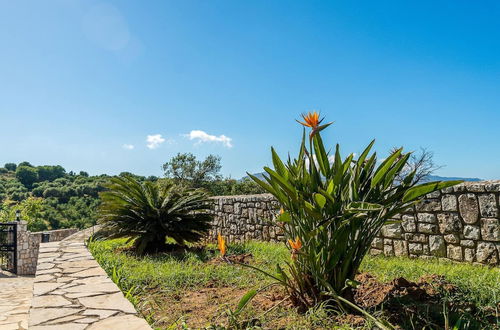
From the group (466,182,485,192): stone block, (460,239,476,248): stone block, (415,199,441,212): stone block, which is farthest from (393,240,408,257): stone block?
(466,182,485,192): stone block

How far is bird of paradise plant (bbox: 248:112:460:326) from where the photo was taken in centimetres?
212

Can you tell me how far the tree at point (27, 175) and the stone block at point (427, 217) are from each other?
145 ft

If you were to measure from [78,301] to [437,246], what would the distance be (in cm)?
384

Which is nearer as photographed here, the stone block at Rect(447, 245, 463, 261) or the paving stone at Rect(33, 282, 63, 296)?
the paving stone at Rect(33, 282, 63, 296)

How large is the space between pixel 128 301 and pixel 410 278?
231cm

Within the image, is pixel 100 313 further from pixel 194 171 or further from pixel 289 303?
pixel 194 171

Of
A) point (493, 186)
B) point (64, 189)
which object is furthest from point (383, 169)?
point (64, 189)

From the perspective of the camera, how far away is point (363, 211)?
2025 mm

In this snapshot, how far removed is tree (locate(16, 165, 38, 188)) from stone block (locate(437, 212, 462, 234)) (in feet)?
146

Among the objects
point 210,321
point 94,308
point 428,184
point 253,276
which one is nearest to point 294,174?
point 428,184

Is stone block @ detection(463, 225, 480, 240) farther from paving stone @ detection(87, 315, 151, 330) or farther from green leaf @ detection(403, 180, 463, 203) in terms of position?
paving stone @ detection(87, 315, 151, 330)

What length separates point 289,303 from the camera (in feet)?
7.90

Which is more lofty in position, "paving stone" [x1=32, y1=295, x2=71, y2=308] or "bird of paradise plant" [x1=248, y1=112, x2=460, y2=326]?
"bird of paradise plant" [x1=248, y1=112, x2=460, y2=326]

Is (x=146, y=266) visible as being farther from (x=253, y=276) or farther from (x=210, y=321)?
(x=210, y=321)
